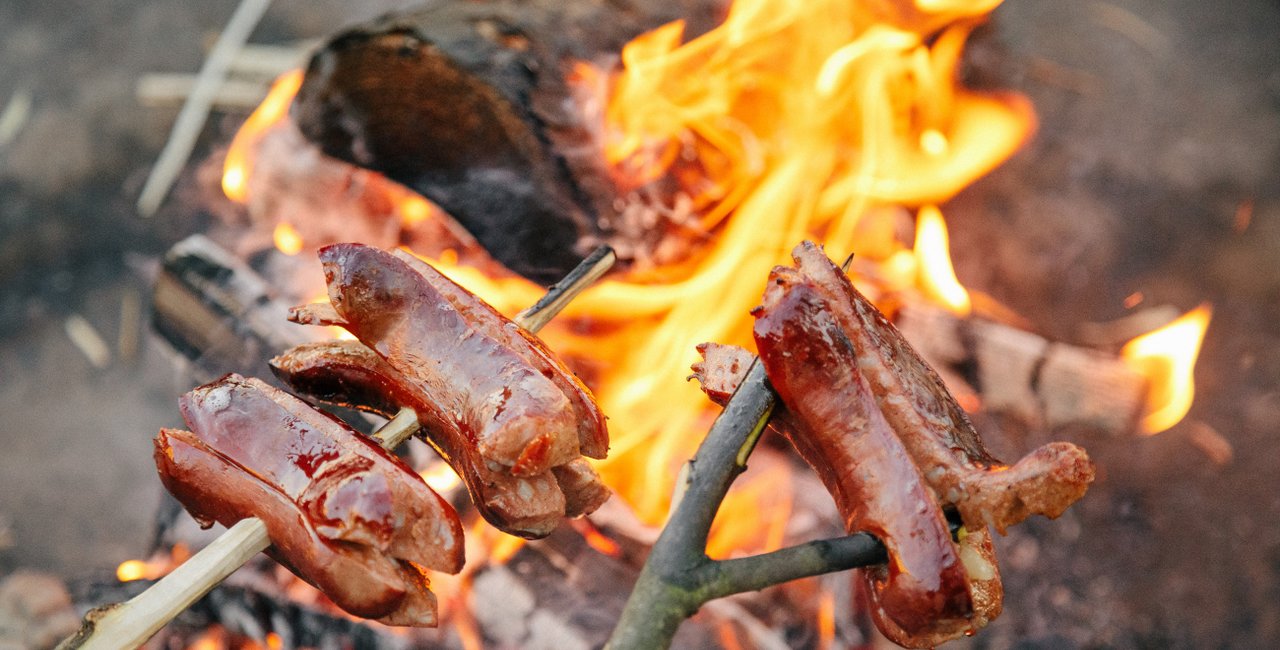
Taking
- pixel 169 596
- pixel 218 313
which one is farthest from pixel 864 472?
pixel 218 313

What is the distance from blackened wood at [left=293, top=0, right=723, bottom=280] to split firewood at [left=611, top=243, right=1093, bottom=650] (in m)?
1.58

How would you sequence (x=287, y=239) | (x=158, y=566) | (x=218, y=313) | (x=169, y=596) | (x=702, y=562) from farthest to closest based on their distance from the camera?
(x=287, y=239) < (x=218, y=313) < (x=158, y=566) < (x=169, y=596) < (x=702, y=562)

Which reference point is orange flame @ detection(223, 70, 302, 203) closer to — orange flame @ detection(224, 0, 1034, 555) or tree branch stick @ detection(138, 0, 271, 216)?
orange flame @ detection(224, 0, 1034, 555)

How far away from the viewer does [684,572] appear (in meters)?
1.36

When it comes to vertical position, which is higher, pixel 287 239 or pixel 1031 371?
pixel 287 239

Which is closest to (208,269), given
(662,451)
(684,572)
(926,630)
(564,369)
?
(662,451)

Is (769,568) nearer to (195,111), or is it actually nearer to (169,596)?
(169,596)

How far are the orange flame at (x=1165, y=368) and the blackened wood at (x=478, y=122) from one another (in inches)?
89.7

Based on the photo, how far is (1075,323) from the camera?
4.11 metres

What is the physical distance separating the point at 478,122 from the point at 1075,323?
3054 millimetres

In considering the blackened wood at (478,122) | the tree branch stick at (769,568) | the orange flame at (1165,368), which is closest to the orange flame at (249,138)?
the blackened wood at (478,122)

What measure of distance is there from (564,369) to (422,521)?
0.48m

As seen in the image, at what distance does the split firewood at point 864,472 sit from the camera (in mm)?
1396

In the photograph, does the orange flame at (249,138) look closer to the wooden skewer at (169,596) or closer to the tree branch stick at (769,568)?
the wooden skewer at (169,596)
